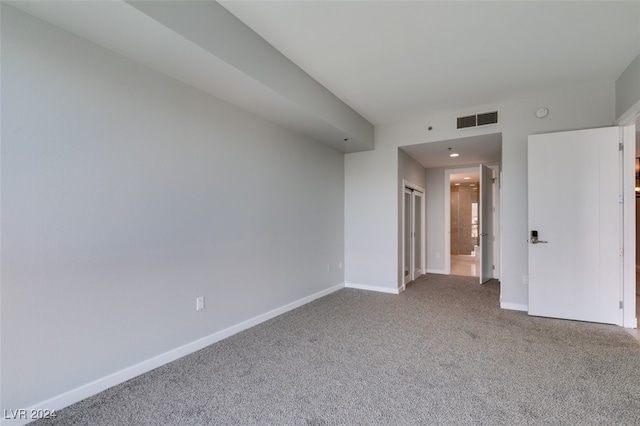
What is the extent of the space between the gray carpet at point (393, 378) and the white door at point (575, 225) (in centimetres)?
31

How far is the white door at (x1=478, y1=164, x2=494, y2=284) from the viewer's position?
5305 mm

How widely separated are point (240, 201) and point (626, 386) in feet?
11.7

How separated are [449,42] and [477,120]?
6.05 feet

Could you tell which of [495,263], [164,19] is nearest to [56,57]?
[164,19]

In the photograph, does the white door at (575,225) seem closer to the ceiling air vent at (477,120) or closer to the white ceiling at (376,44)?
the ceiling air vent at (477,120)

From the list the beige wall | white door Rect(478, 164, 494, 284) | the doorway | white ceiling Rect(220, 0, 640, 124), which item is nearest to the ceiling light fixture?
white ceiling Rect(220, 0, 640, 124)

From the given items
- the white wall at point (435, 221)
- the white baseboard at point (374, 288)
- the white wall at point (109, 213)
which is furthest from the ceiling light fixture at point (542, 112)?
the white wall at point (109, 213)

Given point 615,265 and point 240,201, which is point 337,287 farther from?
point 615,265

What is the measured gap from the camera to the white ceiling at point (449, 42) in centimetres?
224

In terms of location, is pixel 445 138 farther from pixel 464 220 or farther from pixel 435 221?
pixel 464 220

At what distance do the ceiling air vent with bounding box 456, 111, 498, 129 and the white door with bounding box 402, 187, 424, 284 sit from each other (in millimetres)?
1491

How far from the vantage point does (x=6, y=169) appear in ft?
5.47

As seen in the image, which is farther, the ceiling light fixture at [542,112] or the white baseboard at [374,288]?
the white baseboard at [374,288]

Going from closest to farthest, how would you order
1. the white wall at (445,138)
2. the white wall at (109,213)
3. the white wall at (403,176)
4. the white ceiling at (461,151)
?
the white wall at (109,213)
the white wall at (445,138)
the white ceiling at (461,151)
the white wall at (403,176)
